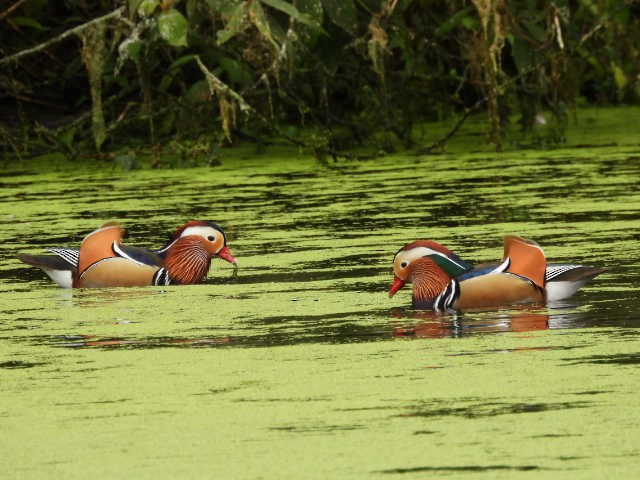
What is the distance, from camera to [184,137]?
1445 cm

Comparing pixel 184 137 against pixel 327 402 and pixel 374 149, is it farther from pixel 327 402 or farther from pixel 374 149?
pixel 327 402

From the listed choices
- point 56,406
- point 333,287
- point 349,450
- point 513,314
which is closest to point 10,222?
point 333,287

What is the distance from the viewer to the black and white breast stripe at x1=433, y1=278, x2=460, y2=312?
21.4ft

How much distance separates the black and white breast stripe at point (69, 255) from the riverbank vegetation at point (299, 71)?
399 cm

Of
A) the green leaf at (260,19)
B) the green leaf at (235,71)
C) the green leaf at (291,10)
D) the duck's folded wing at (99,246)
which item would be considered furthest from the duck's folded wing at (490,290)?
the green leaf at (235,71)

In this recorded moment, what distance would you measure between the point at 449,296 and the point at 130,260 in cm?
156

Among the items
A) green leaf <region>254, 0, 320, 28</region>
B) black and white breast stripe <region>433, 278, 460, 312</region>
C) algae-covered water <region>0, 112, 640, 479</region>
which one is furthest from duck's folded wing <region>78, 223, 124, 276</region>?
green leaf <region>254, 0, 320, 28</region>

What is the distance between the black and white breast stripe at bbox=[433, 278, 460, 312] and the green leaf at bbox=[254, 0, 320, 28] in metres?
4.92

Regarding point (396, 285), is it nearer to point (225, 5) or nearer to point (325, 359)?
point (325, 359)

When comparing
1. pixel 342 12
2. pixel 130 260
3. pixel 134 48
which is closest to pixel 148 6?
pixel 342 12

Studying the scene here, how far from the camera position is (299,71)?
47.4ft

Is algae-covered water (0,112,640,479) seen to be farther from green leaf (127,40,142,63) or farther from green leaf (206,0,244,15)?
green leaf (127,40,142,63)

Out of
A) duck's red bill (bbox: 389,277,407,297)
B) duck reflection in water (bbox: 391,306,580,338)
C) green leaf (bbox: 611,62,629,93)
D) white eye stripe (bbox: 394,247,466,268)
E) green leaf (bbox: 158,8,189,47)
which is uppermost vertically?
green leaf (bbox: 158,8,189,47)

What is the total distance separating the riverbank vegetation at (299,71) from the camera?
42.7ft
